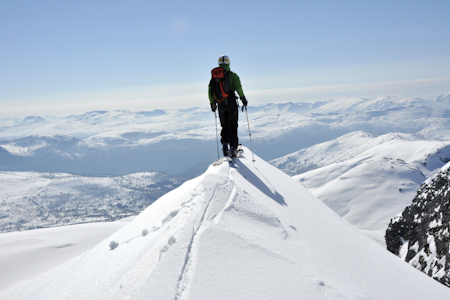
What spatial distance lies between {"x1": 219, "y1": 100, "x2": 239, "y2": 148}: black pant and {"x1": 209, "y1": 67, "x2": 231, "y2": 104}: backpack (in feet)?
1.16

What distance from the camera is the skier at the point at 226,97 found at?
980 cm

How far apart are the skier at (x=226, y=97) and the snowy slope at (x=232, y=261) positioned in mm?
4247

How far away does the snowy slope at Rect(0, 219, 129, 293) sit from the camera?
24.4ft

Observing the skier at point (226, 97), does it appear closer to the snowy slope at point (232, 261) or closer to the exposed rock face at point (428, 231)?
the snowy slope at point (232, 261)

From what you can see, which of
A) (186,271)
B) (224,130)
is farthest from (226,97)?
(186,271)

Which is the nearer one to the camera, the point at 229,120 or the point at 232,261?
the point at 232,261

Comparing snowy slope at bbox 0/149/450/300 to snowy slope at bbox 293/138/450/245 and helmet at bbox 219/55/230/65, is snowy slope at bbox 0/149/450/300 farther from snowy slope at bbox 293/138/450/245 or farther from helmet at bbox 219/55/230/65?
snowy slope at bbox 293/138/450/245

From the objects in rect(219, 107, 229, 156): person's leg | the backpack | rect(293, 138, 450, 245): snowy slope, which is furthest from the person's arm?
rect(293, 138, 450, 245): snowy slope

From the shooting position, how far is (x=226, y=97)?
10070mm

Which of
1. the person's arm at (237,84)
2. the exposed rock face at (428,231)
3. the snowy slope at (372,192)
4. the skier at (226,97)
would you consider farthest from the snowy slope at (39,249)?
the snowy slope at (372,192)

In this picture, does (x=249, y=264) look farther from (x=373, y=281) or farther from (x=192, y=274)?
(x=373, y=281)

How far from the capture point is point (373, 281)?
4.41 m

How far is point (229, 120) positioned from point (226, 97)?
1043mm

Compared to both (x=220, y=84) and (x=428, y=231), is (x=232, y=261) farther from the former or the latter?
(x=428, y=231)
